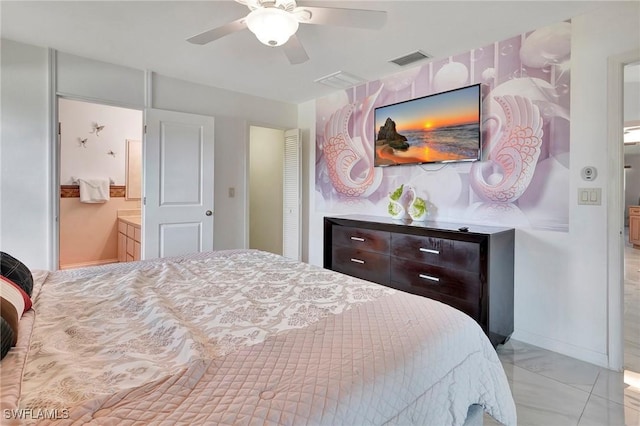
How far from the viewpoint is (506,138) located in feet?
8.66

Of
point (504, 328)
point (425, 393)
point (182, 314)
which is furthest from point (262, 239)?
point (425, 393)

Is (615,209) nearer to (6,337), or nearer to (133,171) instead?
(6,337)

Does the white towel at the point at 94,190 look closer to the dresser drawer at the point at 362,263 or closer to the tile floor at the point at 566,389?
the dresser drawer at the point at 362,263

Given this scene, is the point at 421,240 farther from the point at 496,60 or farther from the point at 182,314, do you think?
the point at 182,314

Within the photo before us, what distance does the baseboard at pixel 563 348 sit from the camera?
2.22 meters

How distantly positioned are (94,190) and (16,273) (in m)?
4.01

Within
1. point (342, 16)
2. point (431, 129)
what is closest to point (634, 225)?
point (431, 129)

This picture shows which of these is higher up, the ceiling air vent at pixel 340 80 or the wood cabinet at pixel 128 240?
the ceiling air vent at pixel 340 80

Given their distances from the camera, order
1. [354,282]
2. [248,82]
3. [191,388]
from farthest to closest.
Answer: [248,82] < [354,282] < [191,388]

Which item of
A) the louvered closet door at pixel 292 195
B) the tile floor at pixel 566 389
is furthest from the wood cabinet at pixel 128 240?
the tile floor at pixel 566 389

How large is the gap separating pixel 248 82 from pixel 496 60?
8.21 feet

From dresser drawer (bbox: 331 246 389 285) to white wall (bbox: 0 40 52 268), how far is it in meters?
2.68

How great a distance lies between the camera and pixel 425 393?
0.99 metres

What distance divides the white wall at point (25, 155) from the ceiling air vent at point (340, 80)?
8.43 feet
